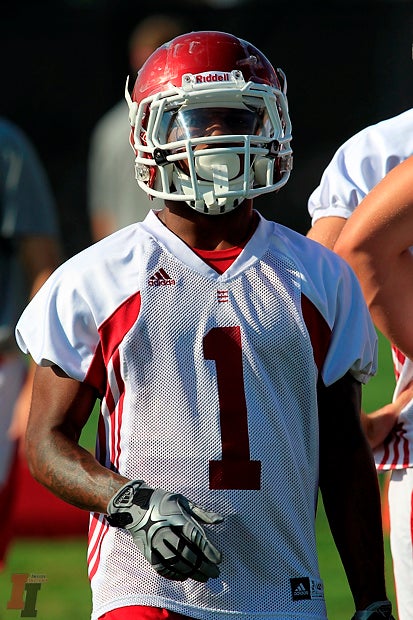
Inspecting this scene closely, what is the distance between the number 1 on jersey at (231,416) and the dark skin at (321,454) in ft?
0.72

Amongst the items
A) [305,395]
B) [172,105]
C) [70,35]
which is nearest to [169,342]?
[305,395]

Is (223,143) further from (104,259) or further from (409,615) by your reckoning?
(409,615)

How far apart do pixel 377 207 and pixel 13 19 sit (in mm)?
14839

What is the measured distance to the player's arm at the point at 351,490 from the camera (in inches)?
118

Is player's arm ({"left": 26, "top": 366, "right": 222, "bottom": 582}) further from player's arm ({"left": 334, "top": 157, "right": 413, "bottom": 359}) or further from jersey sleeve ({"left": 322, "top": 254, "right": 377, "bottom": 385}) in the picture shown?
player's arm ({"left": 334, "top": 157, "right": 413, "bottom": 359})

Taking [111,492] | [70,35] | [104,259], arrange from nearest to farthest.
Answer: [111,492]
[104,259]
[70,35]

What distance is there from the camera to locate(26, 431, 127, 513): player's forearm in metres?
2.87

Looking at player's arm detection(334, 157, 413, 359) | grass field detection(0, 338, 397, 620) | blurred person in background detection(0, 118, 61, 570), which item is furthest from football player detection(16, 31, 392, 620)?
blurred person in background detection(0, 118, 61, 570)

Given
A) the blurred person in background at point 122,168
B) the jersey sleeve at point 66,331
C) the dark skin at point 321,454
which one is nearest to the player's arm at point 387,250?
the dark skin at point 321,454

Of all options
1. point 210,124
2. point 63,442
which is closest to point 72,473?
point 63,442

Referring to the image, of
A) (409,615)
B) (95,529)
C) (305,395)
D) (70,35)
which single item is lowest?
(409,615)

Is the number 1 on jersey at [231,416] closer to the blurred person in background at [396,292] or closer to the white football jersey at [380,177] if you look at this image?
the blurred person in background at [396,292]

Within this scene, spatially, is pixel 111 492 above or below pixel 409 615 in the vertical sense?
above

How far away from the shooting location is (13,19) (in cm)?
1745
